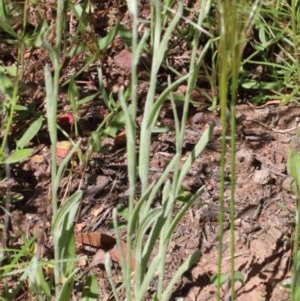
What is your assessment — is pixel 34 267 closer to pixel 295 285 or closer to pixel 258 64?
→ pixel 295 285

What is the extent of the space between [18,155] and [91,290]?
1.48 feet

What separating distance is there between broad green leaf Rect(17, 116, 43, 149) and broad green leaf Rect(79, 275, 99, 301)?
52cm

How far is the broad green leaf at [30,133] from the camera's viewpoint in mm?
2113

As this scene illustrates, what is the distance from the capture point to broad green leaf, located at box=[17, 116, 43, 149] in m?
2.11

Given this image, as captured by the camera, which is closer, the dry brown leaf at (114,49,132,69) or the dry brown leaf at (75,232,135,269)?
the dry brown leaf at (75,232,135,269)

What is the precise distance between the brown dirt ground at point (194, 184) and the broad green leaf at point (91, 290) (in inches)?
5.6

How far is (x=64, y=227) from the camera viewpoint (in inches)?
61.6

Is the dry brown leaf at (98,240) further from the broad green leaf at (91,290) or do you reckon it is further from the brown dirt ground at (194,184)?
the broad green leaf at (91,290)

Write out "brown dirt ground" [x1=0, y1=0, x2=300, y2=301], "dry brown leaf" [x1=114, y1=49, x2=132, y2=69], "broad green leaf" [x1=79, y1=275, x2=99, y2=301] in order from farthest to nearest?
"dry brown leaf" [x1=114, y1=49, x2=132, y2=69] < "brown dirt ground" [x1=0, y1=0, x2=300, y2=301] < "broad green leaf" [x1=79, y1=275, x2=99, y2=301]

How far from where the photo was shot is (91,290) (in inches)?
67.7

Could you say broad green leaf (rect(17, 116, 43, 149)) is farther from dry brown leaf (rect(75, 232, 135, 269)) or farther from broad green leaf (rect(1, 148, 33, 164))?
dry brown leaf (rect(75, 232, 135, 269))

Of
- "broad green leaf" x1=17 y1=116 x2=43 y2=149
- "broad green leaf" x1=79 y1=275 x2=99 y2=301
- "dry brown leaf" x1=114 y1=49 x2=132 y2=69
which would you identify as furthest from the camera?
"dry brown leaf" x1=114 y1=49 x2=132 y2=69

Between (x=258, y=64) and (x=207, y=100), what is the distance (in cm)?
23

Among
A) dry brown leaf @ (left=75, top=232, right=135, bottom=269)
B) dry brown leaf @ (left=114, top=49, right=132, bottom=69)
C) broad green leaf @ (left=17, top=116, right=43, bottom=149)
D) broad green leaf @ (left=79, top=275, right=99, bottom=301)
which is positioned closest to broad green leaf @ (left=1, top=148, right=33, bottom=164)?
broad green leaf @ (left=17, top=116, right=43, bottom=149)
